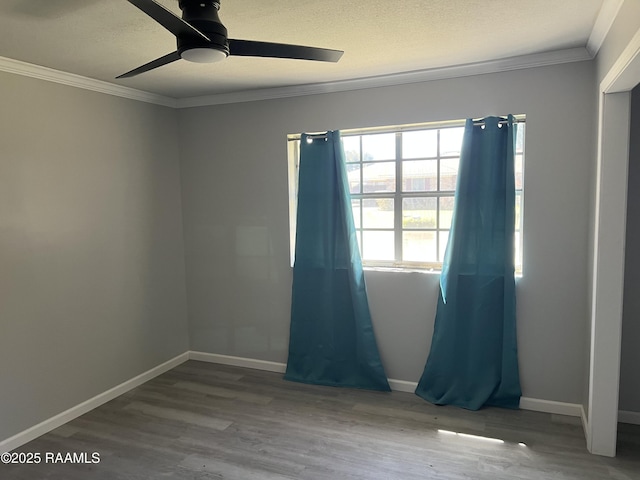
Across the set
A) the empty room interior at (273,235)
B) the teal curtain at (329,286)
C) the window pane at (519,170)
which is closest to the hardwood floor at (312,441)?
the empty room interior at (273,235)

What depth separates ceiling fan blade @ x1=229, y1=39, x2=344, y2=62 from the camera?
188 centimetres

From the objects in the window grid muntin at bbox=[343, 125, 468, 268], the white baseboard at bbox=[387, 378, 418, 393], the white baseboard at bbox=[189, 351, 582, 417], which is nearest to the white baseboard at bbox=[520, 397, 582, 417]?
the white baseboard at bbox=[189, 351, 582, 417]

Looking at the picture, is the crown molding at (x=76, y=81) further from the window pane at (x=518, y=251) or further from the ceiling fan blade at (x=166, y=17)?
the window pane at (x=518, y=251)

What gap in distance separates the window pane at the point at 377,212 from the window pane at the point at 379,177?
0.29ft

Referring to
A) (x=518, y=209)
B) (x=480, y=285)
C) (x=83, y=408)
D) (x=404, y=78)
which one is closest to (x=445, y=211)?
(x=518, y=209)

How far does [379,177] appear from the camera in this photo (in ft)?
12.0

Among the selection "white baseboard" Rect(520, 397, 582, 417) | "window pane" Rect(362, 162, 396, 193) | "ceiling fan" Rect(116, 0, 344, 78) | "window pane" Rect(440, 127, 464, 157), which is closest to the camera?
"ceiling fan" Rect(116, 0, 344, 78)

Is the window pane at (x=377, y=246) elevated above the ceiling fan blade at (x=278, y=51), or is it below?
below

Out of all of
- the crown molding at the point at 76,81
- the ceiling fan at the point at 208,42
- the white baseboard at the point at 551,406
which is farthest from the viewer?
the white baseboard at the point at 551,406

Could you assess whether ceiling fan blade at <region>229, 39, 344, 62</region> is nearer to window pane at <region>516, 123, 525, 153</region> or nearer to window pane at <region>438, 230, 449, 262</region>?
window pane at <region>516, 123, 525, 153</region>

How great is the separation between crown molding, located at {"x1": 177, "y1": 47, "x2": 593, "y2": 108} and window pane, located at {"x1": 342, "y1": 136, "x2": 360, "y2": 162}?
40 centimetres

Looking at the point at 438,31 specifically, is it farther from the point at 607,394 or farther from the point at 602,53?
the point at 607,394

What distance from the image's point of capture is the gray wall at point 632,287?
9.31 feet

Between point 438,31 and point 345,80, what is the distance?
1.11 m
